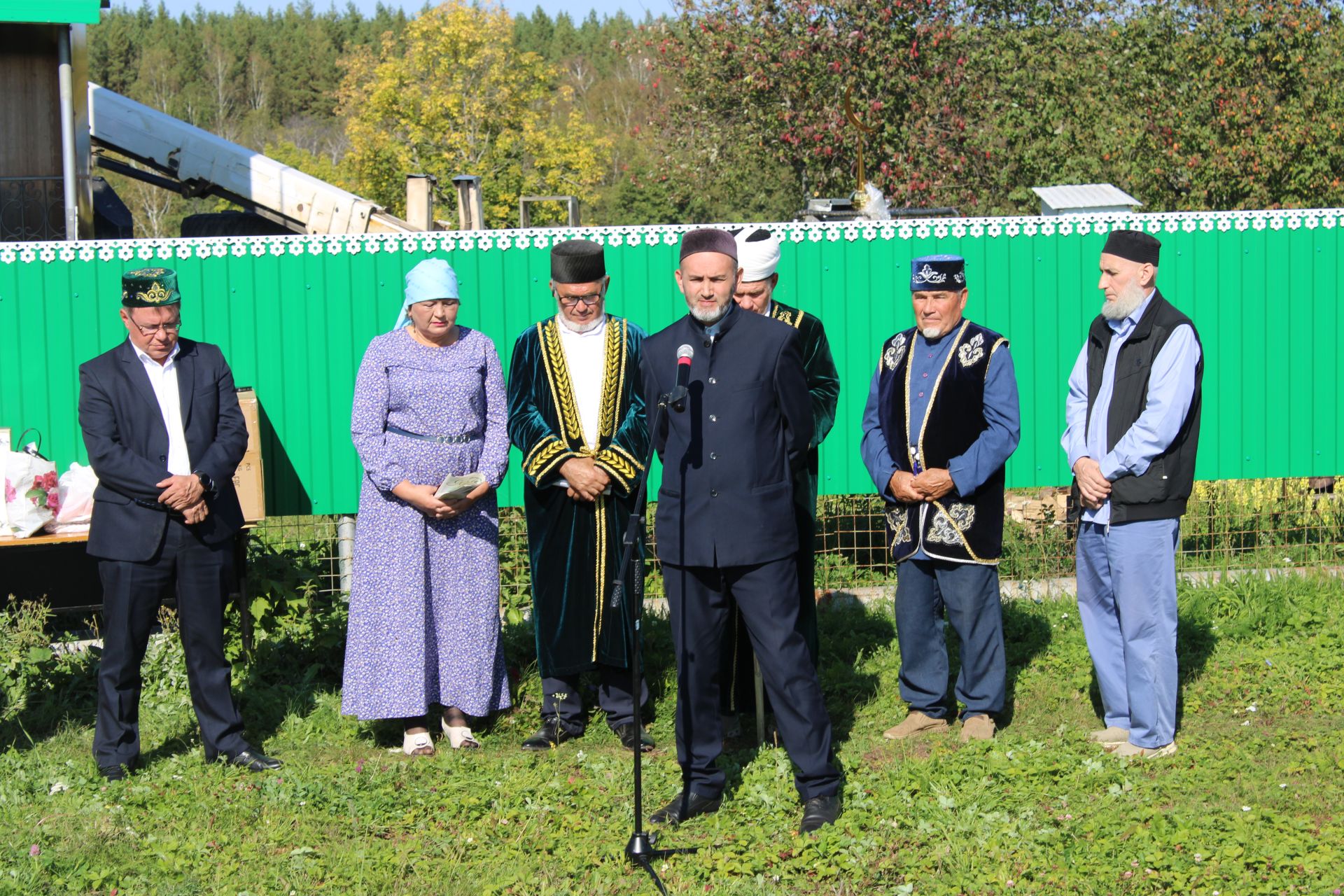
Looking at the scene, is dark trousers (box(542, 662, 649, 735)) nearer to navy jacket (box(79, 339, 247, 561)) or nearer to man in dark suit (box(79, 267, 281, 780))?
man in dark suit (box(79, 267, 281, 780))

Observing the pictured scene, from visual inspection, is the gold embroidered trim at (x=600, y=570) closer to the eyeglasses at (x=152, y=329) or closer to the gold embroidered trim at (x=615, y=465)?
the gold embroidered trim at (x=615, y=465)

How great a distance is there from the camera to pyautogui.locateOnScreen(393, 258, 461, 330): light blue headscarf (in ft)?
17.8

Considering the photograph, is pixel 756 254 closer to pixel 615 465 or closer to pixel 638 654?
pixel 615 465

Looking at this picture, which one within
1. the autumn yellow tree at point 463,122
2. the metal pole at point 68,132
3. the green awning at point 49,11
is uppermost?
the autumn yellow tree at point 463,122

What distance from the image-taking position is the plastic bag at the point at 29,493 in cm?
641

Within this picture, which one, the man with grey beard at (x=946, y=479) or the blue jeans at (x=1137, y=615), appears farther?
the man with grey beard at (x=946, y=479)

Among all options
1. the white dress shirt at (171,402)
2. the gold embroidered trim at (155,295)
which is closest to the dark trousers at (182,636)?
the white dress shirt at (171,402)

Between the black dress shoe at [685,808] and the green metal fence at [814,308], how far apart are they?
10.3 ft

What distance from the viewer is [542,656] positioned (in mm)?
5676

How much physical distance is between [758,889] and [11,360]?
518 cm

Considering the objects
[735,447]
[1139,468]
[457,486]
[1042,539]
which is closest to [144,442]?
[457,486]

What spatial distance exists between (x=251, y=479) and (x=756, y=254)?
3053 mm

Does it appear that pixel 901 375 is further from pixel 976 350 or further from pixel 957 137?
pixel 957 137

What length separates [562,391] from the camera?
5586mm
